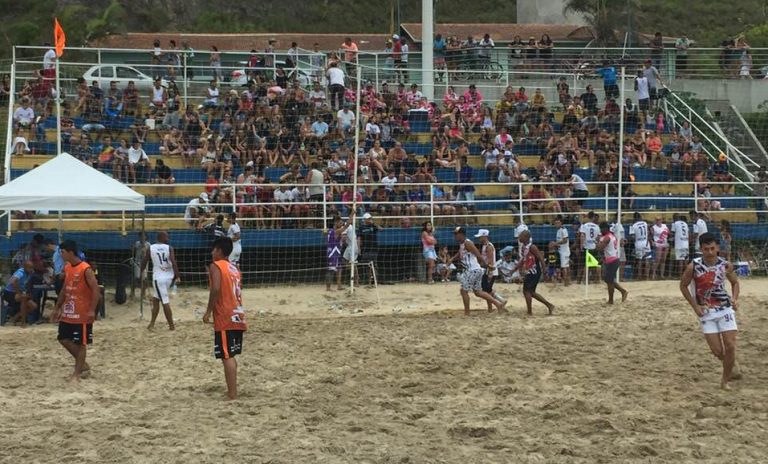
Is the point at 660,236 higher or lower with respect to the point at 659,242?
higher

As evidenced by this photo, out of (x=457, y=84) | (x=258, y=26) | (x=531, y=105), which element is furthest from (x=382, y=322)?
(x=258, y=26)

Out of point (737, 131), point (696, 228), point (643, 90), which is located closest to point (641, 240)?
point (696, 228)

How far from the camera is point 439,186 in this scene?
20875 millimetres

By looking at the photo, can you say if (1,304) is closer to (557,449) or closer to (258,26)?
(557,449)

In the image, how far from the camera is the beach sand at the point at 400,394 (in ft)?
26.0

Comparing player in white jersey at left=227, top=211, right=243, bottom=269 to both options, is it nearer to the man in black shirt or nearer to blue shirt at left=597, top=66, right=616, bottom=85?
the man in black shirt

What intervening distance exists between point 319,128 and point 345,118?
73 centimetres

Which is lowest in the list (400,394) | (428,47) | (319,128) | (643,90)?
(400,394)

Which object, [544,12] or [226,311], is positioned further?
[544,12]

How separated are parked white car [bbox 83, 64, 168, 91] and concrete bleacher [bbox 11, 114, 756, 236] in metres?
2.25

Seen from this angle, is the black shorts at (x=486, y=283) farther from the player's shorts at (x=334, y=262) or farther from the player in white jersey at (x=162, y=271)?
the player in white jersey at (x=162, y=271)

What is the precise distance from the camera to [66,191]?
50.6ft

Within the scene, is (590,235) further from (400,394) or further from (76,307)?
(76,307)

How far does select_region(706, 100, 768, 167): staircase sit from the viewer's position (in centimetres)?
2762
